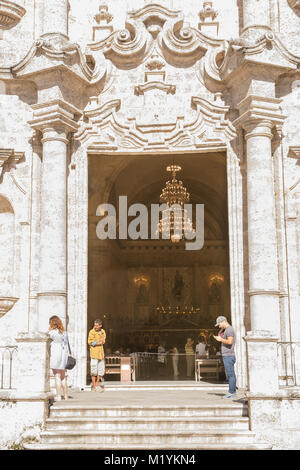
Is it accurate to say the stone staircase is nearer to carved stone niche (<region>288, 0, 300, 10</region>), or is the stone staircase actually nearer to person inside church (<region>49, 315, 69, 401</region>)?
person inside church (<region>49, 315, 69, 401</region>)

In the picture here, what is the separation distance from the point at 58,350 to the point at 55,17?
22.3ft

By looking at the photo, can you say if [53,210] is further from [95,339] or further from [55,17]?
[55,17]

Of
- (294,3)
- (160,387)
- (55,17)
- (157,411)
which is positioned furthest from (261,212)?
(55,17)

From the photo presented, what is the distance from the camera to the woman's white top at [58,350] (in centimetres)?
1011

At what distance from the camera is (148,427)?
8.80 metres

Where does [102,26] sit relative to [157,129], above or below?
above

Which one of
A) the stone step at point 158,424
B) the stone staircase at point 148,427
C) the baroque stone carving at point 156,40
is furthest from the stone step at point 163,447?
the baroque stone carving at point 156,40

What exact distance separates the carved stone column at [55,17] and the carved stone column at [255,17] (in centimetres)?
364

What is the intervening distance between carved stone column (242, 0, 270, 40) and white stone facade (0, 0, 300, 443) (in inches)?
0.9

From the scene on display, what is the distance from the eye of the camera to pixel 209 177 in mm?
23344

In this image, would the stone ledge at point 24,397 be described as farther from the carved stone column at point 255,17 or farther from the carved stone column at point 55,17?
the carved stone column at point 255,17

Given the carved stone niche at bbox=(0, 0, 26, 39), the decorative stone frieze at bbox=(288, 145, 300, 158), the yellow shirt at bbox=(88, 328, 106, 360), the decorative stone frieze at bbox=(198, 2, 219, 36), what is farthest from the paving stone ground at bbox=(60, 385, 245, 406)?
the carved stone niche at bbox=(0, 0, 26, 39)

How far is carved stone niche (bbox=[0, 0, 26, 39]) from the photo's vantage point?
1291 cm

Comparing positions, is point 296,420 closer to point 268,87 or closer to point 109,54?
point 268,87
